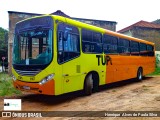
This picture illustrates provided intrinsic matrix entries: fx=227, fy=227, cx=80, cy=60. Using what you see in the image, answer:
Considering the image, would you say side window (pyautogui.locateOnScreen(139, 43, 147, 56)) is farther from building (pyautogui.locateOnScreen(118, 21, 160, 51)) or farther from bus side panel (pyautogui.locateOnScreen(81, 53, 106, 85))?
building (pyautogui.locateOnScreen(118, 21, 160, 51))

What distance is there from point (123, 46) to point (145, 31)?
21624 mm

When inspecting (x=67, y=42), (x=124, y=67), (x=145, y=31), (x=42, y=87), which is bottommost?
(x=42, y=87)

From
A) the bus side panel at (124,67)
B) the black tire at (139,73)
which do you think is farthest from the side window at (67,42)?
the black tire at (139,73)

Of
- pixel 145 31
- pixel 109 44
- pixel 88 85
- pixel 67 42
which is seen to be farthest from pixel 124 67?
pixel 145 31

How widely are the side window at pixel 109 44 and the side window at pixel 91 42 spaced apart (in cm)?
50

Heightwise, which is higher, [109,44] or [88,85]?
[109,44]

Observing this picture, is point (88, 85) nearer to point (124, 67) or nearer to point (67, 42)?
point (67, 42)

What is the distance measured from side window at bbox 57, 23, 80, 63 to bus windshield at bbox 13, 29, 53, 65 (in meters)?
0.43

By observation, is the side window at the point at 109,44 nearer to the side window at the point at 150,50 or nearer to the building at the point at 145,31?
the side window at the point at 150,50

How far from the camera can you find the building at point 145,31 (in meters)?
32.6

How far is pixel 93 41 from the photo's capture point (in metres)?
10.4

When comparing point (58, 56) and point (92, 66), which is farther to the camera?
point (92, 66)

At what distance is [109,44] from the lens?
11.8 m

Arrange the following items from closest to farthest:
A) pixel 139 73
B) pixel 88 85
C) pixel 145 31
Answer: pixel 88 85, pixel 139 73, pixel 145 31
